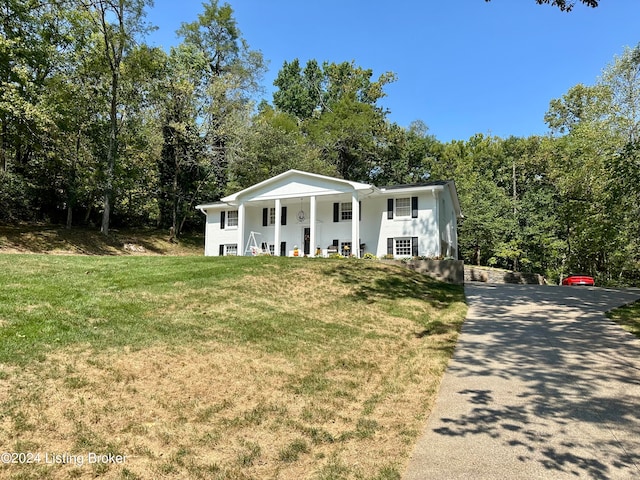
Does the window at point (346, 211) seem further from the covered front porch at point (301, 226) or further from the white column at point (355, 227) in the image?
Result: the white column at point (355, 227)

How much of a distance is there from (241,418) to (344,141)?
Result: 115 feet

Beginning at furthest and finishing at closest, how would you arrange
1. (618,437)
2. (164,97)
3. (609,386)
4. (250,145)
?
(250,145) < (164,97) < (609,386) < (618,437)

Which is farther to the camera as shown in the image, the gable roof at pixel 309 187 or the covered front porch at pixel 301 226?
the covered front porch at pixel 301 226

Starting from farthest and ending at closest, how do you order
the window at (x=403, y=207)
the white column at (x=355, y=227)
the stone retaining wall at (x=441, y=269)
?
the window at (x=403, y=207) < the white column at (x=355, y=227) < the stone retaining wall at (x=441, y=269)

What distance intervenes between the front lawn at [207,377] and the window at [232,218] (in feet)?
50.6

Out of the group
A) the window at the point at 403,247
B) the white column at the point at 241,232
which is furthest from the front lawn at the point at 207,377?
the white column at the point at 241,232

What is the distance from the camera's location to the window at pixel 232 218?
2513 centimetres

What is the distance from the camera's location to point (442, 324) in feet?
28.8

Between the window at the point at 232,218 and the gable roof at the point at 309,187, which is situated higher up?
the gable roof at the point at 309,187

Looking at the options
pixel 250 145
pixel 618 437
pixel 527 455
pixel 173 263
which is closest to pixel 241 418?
pixel 527 455

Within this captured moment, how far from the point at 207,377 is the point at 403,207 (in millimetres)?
16644

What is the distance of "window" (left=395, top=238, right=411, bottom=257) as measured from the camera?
20.1 metres

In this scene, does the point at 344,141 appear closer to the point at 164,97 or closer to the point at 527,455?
the point at 164,97

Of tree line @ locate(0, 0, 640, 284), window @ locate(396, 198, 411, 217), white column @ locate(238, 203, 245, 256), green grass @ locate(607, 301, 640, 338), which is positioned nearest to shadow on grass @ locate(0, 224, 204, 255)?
tree line @ locate(0, 0, 640, 284)
